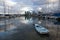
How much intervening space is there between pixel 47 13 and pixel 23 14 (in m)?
42.4

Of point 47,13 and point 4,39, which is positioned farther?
point 47,13

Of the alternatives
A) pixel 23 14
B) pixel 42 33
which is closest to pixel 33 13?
pixel 23 14

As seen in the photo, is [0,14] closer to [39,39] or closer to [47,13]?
[47,13]

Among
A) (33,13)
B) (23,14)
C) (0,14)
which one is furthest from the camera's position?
(23,14)

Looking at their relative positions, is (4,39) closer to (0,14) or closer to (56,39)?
(56,39)

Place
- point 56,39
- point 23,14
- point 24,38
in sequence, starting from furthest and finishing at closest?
point 23,14
point 24,38
point 56,39

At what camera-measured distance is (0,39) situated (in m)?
22.4

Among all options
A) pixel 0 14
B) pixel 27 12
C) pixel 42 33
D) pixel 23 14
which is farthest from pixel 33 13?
pixel 42 33

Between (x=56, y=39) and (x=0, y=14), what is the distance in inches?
3319

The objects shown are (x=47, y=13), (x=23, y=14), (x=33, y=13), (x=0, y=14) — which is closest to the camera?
(x=47, y=13)

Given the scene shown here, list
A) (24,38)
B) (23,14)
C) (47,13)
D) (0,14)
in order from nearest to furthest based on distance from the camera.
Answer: (24,38) < (47,13) < (0,14) < (23,14)

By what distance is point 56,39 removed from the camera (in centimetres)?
2223

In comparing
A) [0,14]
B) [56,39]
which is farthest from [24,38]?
[0,14]

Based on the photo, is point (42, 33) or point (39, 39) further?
point (42, 33)
